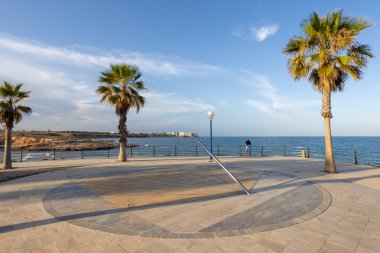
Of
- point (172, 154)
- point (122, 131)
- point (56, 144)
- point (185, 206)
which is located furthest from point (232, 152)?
point (185, 206)

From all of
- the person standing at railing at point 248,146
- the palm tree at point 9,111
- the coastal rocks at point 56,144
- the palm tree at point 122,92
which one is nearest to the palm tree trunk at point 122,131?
the palm tree at point 122,92

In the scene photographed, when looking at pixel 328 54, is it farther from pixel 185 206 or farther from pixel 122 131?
pixel 122 131

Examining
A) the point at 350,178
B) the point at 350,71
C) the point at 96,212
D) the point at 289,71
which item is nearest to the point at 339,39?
the point at 350,71

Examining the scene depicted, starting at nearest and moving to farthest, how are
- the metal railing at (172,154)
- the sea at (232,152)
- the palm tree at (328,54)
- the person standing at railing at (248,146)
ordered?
1. the palm tree at (328,54)
2. the person standing at railing at (248,146)
3. the metal railing at (172,154)
4. the sea at (232,152)

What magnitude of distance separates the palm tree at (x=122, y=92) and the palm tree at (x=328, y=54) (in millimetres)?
10925

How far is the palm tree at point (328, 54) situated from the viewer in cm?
1009

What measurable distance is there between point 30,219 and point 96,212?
1.36 m

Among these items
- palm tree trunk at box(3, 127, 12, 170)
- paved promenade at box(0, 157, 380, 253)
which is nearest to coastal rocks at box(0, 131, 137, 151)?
palm tree trunk at box(3, 127, 12, 170)

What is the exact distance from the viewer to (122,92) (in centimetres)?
1619

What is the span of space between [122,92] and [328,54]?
13.4m

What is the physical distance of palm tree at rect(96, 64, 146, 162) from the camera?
16.1m

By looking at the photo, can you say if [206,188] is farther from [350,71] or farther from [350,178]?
[350,71]

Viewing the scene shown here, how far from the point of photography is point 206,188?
7.54 meters

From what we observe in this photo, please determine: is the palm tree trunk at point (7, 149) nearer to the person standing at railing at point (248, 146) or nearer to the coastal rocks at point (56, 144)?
the person standing at railing at point (248, 146)
